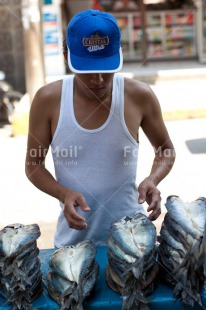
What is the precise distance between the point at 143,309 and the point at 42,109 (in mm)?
984

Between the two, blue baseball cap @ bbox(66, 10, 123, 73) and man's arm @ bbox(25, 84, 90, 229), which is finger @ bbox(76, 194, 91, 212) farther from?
blue baseball cap @ bbox(66, 10, 123, 73)

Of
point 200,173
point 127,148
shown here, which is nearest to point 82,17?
point 127,148

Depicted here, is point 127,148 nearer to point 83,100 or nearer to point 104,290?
point 83,100

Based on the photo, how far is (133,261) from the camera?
2041 millimetres

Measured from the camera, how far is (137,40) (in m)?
14.4

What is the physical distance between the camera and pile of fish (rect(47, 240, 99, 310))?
204 cm

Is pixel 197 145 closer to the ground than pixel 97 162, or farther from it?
closer to the ground

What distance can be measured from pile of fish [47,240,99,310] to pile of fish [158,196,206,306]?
0.26m

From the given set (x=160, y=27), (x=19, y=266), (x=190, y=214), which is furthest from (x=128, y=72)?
(x=19, y=266)

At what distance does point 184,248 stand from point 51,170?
5.36 m

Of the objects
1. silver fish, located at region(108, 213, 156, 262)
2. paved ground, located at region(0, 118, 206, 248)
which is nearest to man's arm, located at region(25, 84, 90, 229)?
silver fish, located at region(108, 213, 156, 262)

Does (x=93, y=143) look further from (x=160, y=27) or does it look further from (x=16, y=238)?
(x=160, y=27)

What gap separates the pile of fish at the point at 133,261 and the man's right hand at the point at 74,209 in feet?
0.59

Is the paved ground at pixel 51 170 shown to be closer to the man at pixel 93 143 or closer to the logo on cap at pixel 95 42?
the man at pixel 93 143
